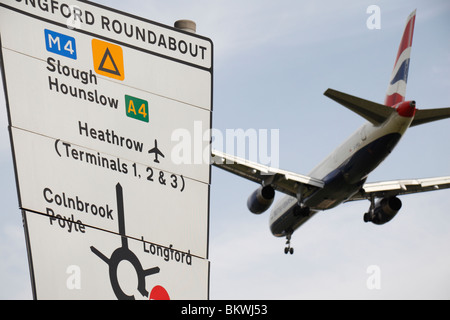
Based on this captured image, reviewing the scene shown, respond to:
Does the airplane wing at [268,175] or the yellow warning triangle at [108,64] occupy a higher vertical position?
the airplane wing at [268,175]

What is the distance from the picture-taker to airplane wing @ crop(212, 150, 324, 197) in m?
31.4

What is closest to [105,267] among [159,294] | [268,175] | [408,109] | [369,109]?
[159,294]

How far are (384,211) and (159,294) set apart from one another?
30616 mm

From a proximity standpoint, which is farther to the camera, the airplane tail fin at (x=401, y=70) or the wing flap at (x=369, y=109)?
the airplane tail fin at (x=401, y=70)

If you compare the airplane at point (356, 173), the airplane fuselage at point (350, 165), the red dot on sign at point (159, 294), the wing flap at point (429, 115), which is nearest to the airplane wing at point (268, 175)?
the airplane at point (356, 173)

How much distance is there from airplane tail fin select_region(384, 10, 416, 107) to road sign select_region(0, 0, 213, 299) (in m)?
27.4

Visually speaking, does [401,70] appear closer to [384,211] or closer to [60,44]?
[384,211]

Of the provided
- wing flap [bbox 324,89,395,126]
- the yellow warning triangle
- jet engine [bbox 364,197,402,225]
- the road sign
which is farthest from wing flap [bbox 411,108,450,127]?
the yellow warning triangle

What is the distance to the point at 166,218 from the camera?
4.11 m

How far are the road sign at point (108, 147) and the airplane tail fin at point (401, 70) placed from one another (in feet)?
90.0

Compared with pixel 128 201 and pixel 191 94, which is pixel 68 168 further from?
pixel 191 94

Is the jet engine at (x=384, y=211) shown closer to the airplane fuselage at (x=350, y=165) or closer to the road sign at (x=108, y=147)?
the airplane fuselage at (x=350, y=165)

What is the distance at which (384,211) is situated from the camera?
33344 mm

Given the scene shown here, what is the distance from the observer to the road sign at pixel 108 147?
3602 millimetres
